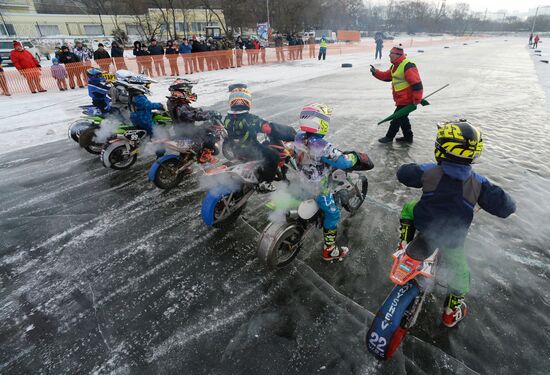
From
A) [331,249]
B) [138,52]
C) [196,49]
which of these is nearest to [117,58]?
[138,52]

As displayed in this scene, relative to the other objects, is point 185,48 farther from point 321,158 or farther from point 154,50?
point 321,158

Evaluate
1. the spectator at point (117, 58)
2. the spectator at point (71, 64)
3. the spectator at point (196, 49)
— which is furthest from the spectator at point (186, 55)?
the spectator at point (71, 64)

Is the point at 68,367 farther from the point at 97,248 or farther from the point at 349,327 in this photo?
the point at 349,327

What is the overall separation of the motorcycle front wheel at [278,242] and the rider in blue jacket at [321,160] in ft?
1.12

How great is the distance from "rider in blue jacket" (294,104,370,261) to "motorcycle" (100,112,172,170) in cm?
374

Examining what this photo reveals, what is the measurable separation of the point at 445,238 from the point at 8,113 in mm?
12896

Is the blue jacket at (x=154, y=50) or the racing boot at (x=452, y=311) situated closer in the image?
the racing boot at (x=452, y=311)

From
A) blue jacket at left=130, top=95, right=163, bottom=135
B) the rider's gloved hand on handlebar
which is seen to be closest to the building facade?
blue jacket at left=130, top=95, right=163, bottom=135

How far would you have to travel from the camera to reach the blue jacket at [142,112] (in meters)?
5.51

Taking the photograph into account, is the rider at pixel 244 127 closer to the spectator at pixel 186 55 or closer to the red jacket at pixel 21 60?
the red jacket at pixel 21 60

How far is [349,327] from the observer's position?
2.70 m

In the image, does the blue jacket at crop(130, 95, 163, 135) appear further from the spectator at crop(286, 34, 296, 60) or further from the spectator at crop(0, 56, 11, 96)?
the spectator at crop(286, 34, 296, 60)

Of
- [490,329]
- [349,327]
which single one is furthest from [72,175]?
[490,329]

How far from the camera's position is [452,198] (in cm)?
217
